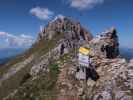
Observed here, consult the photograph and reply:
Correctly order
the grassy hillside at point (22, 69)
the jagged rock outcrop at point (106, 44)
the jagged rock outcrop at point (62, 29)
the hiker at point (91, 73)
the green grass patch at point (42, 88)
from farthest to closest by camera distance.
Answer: the jagged rock outcrop at point (62, 29) < the grassy hillside at point (22, 69) < the jagged rock outcrop at point (106, 44) < the hiker at point (91, 73) < the green grass patch at point (42, 88)

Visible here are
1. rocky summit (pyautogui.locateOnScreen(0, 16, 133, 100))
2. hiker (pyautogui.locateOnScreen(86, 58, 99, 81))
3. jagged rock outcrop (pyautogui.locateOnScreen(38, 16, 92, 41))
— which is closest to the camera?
rocky summit (pyautogui.locateOnScreen(0, 16, 133, 100))

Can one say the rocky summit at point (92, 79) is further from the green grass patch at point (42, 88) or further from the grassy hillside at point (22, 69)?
the grassy hillside at point (22, 69)

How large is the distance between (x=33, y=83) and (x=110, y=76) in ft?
69.7

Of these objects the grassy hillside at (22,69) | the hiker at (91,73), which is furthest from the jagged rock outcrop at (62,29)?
the hiker at (91,73)

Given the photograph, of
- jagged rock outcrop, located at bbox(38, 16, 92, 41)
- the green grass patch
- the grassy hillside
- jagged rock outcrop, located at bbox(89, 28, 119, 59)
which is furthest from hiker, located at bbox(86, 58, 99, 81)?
jagged rock outcrop, located at bbox(38, 16, 92, 41)

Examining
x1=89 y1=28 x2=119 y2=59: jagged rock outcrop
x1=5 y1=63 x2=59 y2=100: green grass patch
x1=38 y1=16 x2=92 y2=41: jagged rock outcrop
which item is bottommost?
x1=5 y1=63 x2=59 y2=100: green grass patch

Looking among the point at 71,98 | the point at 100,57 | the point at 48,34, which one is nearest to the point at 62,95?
the point at 71,98

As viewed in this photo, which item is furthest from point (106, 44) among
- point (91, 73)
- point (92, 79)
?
point (92, 79)

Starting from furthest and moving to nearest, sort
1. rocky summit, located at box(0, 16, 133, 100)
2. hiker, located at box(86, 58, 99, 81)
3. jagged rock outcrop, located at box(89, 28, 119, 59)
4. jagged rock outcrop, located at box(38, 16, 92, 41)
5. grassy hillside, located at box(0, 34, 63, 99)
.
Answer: jagged rock outcrop, located at box(38, 16, 92, 41), grassy hillside, located at box(0, 34, 63, 99), jagged rock outcrop, located at box(89, 28, 119, 59), hiker, located at box(86, 58, 99, 81), rocky summit, located at box(0, 16, 133, 100)

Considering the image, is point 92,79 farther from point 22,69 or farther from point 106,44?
point 22,69

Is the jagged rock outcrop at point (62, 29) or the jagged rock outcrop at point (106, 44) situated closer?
the jagged rock outcrop at point (106, 44)

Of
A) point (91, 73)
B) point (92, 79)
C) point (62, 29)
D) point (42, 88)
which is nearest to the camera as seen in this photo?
point (92, 79)

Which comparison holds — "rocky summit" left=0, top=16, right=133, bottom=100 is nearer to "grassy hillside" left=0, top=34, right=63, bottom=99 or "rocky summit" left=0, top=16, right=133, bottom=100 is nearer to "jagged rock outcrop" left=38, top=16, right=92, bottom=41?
"grassy hillside" left=0, top=34, right=63, bottom=99

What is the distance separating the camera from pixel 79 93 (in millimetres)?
63469
